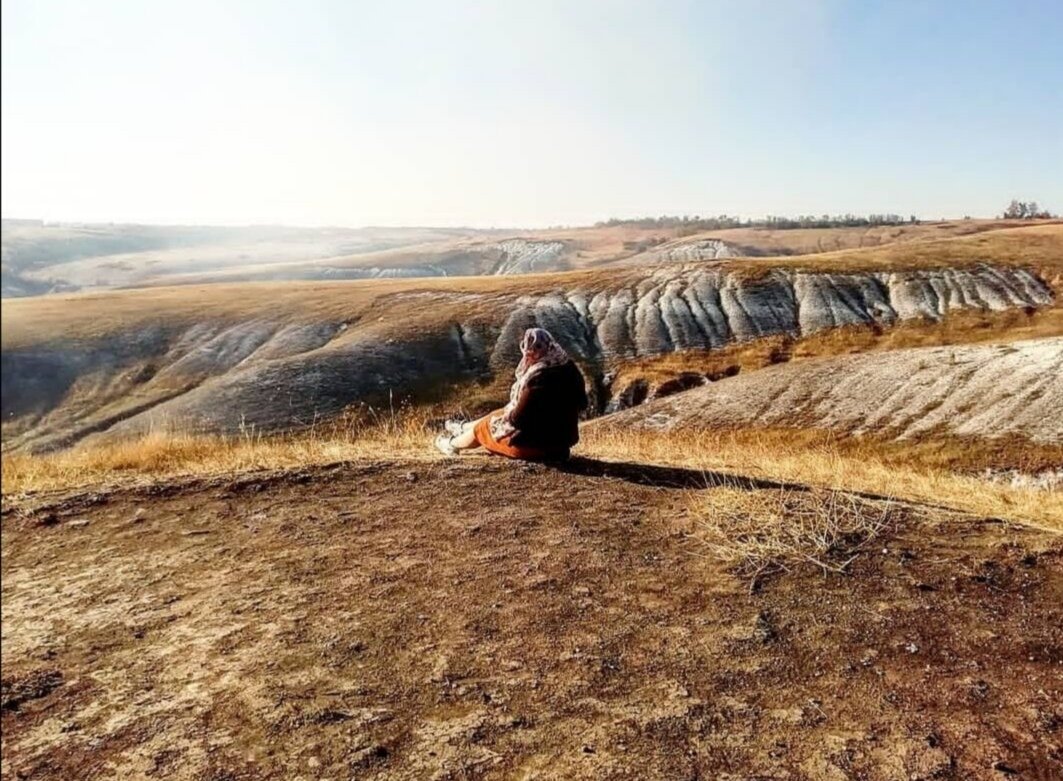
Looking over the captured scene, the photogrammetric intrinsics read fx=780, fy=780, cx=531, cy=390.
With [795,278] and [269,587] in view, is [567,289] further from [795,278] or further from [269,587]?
[269,587]

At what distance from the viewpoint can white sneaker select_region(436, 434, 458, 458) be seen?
12.0 m

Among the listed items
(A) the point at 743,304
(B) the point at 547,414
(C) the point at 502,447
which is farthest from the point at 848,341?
(C) the point at 502,447

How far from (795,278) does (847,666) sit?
7736 centimetres

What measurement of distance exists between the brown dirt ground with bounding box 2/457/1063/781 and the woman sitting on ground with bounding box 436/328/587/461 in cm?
249

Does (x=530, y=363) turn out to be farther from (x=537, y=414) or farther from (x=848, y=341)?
(x=848, y=341)

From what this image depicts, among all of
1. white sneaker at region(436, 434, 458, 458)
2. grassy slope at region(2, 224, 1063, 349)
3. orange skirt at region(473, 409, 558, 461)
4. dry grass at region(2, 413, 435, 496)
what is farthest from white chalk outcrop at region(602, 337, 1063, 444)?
grassy slope at region(2, 224, 1063, 349)

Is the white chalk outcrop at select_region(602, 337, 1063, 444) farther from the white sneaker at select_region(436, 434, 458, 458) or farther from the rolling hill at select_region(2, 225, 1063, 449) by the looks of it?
the white sneaker at select_region(436, 434, 458, 458)

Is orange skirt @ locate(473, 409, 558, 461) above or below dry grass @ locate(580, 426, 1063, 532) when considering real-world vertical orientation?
above

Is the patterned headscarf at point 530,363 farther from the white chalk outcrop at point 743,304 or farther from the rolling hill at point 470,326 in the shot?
the white chalk outcrop at point 743,304

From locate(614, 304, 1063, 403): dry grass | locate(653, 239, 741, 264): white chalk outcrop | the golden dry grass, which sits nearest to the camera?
the golden dry grass

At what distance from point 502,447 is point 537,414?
720 mm

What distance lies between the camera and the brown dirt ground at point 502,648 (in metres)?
4.64

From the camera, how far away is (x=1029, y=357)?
1571 inches

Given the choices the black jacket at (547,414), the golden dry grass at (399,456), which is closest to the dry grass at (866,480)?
the golden dry grass at (399,456)
